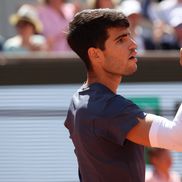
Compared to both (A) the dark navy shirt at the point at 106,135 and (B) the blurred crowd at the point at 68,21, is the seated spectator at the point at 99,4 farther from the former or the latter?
(A) the dark navy shirt at the point at 106,135

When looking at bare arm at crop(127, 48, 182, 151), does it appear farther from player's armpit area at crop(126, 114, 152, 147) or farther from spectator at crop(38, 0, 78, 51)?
spectator at crop(38, 0, 78, 51)

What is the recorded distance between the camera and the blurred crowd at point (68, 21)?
6426mm

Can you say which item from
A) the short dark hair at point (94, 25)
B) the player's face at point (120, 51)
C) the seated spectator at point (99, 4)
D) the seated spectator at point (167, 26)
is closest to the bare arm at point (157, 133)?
the player's face at point (120, 51)

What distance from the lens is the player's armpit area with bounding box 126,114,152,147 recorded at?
8.94 feet

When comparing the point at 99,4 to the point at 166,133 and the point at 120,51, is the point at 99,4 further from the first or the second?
the point at 166,133

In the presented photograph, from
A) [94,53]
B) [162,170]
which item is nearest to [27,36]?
[162,170]

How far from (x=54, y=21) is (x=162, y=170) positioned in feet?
7.69

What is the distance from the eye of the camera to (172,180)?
16.3 ft

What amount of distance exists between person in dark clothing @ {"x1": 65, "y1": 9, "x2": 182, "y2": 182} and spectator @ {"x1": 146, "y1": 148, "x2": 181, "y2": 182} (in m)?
2.07

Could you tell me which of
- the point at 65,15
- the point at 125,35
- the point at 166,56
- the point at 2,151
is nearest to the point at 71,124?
the point at 125,35

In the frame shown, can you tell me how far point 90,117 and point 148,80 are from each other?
8.04ft

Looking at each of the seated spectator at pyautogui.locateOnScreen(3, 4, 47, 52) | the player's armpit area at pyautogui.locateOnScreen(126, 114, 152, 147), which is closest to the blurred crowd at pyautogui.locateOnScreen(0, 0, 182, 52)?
the seated spectator at pyautogui.locateOnScreen(3, 4, 47, 52)

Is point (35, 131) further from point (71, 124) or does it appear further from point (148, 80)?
point (71, 124)

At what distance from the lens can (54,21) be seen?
6.88 meters
